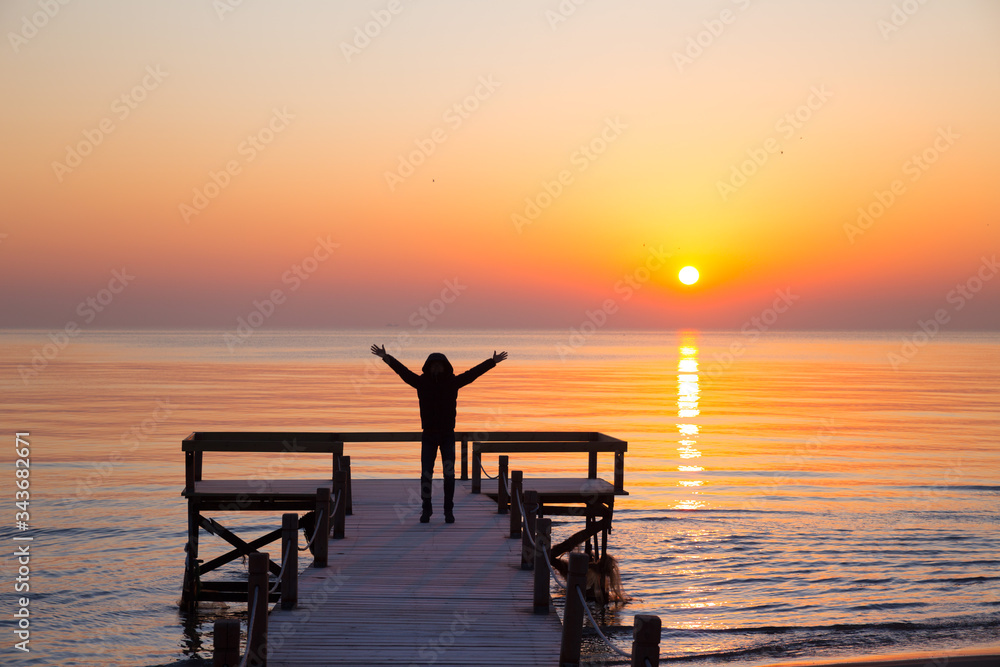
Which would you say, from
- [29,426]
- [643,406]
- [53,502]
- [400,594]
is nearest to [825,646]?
[400,594]

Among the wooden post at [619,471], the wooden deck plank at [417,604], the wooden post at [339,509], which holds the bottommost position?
the wooden deck plank at [417,604]

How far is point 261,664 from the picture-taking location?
26.1 ft

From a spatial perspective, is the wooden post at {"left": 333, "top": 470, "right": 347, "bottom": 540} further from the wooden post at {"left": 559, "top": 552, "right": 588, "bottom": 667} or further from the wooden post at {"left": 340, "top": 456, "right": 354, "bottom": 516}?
the wooden post at {"left": 559, "top": 552, "right": 588, "bottom": 667}

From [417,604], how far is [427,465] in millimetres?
3964

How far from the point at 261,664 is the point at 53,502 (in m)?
20.8

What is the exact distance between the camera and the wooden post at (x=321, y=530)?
1180cm

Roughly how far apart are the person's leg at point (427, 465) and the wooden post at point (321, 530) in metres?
1.81

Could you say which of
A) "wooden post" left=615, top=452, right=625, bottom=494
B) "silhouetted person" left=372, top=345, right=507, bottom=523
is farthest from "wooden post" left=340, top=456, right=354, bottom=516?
"wooden post" left=615, top=452, right=625, bottom=494

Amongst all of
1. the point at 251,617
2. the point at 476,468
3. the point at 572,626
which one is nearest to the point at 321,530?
the point at 251,617

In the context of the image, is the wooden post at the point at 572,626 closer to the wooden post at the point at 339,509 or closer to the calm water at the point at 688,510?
the wooden post at the point at 339,509

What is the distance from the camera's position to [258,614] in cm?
791

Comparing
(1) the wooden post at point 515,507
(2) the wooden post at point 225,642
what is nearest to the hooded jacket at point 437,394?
(1) the wooden post at point 515,507

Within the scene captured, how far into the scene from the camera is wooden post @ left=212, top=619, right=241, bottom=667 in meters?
6.82

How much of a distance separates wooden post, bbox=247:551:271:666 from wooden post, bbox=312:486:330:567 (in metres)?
3.77
